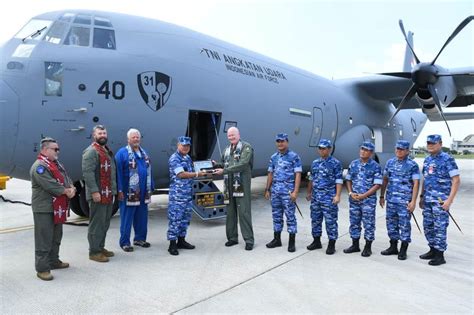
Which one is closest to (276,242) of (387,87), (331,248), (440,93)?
(331,248)

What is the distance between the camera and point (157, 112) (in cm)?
696

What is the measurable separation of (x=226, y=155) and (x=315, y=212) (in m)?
1.64

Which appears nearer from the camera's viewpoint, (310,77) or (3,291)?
(3,291)

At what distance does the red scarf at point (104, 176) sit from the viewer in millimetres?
5117

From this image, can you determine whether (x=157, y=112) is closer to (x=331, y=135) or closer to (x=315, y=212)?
(x=315, y=212)

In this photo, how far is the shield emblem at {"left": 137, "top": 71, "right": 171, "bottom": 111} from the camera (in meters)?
6.78

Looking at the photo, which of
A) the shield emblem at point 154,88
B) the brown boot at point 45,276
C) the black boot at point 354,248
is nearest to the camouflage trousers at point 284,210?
the black boot at point 354,248

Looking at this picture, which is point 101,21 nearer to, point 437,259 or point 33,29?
point 33,29

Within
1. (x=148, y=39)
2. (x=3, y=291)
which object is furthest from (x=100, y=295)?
(x=148, y=39)

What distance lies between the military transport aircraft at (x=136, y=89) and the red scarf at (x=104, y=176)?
4.10ft

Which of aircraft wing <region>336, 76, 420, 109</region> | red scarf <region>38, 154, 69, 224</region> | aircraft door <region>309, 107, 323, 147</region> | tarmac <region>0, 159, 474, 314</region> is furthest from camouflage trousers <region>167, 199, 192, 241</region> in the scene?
aircraft wing <region>336, 76, 420, 109</region>

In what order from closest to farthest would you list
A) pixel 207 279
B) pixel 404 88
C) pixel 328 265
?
1. pixel 207 279
2. pixel 328 265
3. pixel 404 88

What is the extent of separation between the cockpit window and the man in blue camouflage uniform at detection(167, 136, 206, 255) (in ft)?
10.0

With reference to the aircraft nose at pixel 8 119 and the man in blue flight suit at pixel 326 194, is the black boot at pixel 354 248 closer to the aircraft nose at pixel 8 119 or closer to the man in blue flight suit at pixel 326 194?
the man in blue flight suit at pixel 326 194
